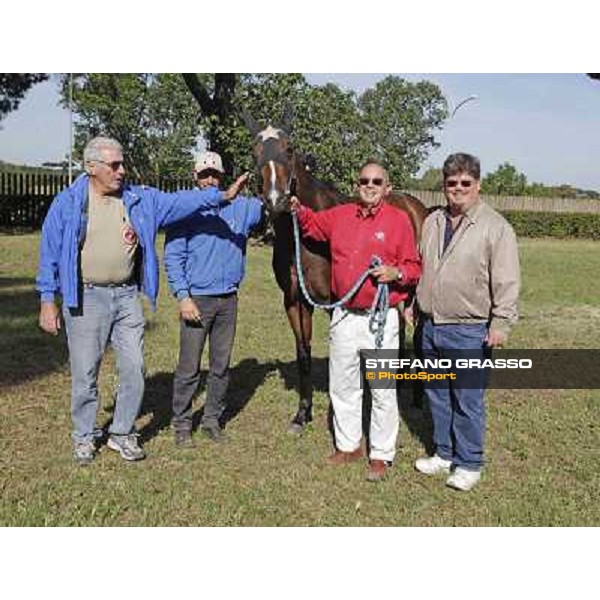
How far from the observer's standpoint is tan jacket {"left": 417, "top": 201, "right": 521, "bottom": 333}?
4.25 m

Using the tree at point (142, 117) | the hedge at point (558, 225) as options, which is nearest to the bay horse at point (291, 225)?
the tree at point (142, 117)

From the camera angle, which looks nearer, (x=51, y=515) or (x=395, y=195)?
(x=51, y=515)

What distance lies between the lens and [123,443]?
197 inches

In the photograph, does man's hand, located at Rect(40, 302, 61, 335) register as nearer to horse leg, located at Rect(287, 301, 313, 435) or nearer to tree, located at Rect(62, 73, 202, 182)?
horse leg, located at Rect(287, 301, 313, 435)

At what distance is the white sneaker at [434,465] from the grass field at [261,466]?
3.5 inches

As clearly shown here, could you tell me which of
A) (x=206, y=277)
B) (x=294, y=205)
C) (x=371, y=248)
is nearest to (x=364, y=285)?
(x=371, y=248)

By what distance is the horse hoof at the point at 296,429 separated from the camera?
5.64 meters

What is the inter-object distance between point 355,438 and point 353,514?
89 cm

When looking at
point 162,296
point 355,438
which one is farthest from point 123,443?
point 162,296

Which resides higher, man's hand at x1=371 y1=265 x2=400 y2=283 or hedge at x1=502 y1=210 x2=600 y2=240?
man's hand at x1=371 y1=265 x2=400 y2=283

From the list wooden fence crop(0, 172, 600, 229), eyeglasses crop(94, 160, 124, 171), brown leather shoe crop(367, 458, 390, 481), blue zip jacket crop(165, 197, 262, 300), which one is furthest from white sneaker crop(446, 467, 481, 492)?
wooden fence crop(0, 172, 600, 229)

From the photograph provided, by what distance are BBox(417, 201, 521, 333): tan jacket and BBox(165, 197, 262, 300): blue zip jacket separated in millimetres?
1488

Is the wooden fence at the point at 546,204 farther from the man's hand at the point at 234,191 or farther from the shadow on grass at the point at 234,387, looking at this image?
the man's hand at the point at 234,191

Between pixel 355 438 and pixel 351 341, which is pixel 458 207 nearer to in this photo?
pixel 351 341
